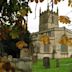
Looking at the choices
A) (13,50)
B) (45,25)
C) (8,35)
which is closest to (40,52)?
(45,25)

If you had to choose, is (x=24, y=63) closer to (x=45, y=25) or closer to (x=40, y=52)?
(x=40, y=52)

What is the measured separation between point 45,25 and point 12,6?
7200cm

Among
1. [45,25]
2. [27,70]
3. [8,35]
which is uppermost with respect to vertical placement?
[45,25]

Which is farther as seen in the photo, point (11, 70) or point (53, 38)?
point (53, 38)

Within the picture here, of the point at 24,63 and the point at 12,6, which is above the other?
the point at 12,6

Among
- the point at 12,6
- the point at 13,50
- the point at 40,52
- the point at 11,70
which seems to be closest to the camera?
the point at 11,70

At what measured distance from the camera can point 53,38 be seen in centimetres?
6034

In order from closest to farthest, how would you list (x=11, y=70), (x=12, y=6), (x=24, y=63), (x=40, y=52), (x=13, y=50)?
(x=11, y=70)
(x=12, y=6)
(x=24, y=63)
(x=13, y=50)
(x=40, y=52)

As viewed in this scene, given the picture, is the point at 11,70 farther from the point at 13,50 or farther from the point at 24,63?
the point at 13,50

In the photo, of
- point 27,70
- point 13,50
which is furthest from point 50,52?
point 27,70

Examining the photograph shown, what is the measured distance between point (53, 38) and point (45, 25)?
55.3 feet

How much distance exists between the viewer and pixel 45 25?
252ft

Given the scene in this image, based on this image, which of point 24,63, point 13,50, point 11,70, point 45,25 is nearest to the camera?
point 11,70

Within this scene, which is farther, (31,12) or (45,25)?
(45,25)
